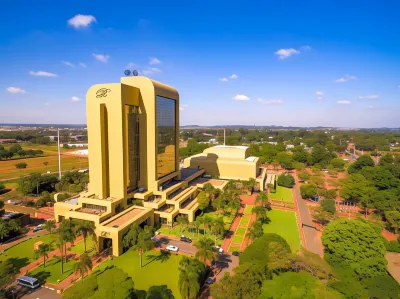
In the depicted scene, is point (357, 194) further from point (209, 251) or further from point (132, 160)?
point (132, 160)

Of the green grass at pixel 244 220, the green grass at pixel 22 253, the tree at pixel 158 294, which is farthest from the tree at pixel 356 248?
the green grass at pixel 22 253

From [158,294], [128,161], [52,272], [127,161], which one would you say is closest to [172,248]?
[158,294]

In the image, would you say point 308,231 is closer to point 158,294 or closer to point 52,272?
point 158,294

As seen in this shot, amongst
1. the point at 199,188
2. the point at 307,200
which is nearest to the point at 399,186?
the point at 307,200

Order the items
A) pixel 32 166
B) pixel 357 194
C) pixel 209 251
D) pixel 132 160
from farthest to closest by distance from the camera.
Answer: pixel 32 166
pixel 357 194
pixel 132 160
pixel 209 251

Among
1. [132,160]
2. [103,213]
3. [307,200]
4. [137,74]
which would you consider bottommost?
[307,200]

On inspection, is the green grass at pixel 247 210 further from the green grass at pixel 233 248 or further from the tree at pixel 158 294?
the tree at pixel 158 294

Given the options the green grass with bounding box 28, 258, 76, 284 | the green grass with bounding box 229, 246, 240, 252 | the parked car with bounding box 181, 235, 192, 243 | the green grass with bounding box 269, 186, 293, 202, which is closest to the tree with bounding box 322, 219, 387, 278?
the green grass with bounding box 229, 246, 240, 252
